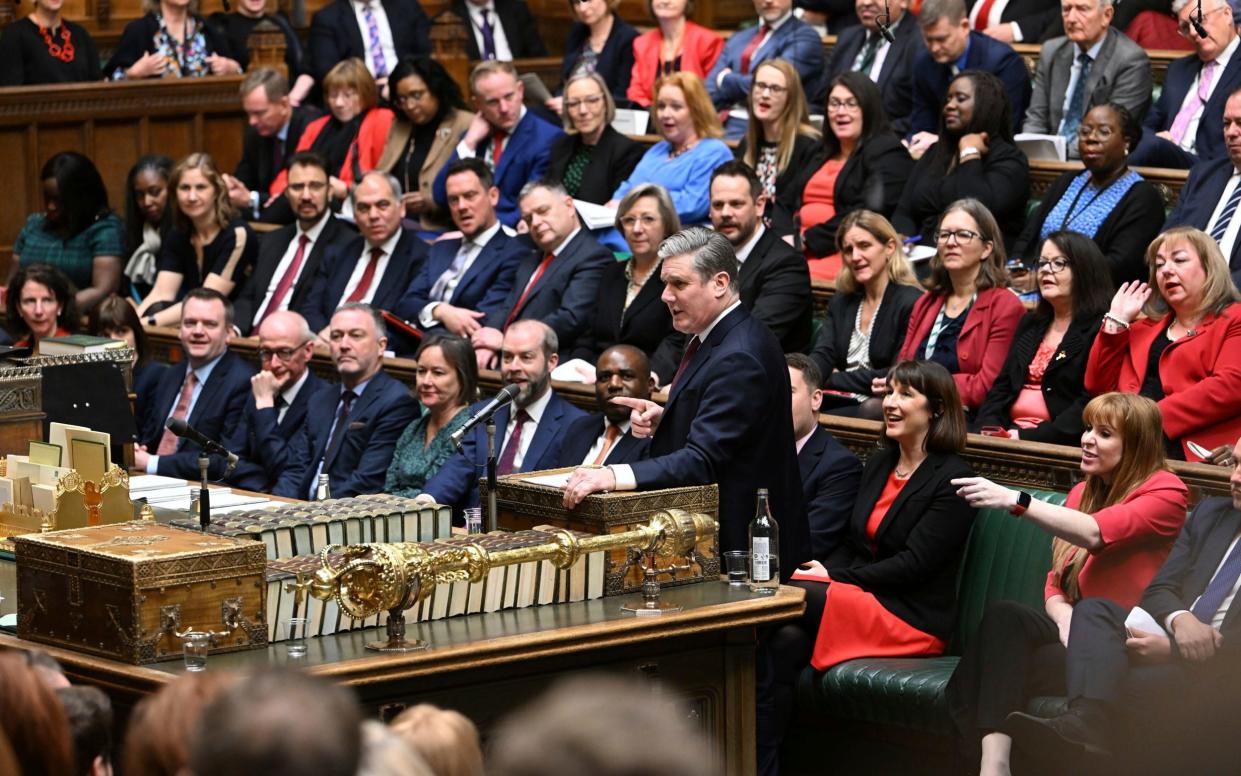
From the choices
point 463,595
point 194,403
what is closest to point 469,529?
point 463,595

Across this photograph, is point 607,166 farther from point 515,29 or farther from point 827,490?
point 827,490

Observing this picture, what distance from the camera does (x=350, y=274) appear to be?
8.50 metres

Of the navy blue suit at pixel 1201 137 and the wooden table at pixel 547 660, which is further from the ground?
the navy blue suit at pixel 1201 137

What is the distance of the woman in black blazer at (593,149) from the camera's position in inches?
Result: 337

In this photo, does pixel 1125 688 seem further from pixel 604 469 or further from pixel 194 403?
pixel 194 403

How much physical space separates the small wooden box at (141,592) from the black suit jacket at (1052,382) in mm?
2521

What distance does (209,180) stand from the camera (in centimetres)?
902

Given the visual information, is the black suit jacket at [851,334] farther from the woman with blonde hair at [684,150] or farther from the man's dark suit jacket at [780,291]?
the woman with blonde hair at [684,150]

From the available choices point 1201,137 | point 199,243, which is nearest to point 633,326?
point 1201,137

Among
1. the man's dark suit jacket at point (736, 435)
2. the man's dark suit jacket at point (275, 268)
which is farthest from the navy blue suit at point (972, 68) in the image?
the man's dark suit jacket at point (736, 435)

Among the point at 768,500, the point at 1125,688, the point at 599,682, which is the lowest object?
the point at 1125,688

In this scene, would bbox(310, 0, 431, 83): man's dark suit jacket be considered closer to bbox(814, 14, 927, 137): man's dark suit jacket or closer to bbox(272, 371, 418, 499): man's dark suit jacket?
bbox(814, 14, 927, 137): man's dark suit jacket

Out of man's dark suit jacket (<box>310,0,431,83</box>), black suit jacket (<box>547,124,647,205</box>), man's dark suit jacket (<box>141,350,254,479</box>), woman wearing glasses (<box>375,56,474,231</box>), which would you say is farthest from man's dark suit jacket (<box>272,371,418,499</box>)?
man's dark suit jacket (<box>310,0,431,83</box>)

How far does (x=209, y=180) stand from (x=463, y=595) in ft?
15.5
